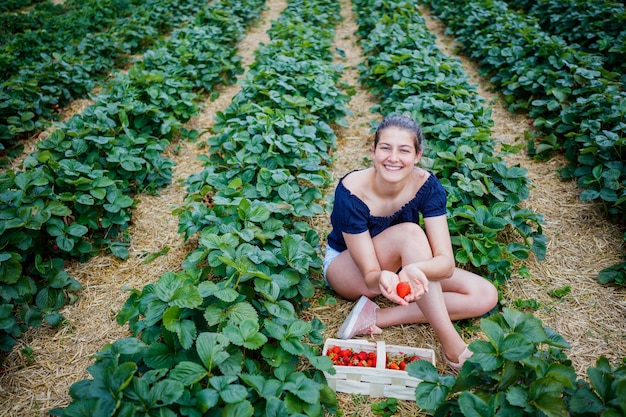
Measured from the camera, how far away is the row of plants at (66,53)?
4.38 meters

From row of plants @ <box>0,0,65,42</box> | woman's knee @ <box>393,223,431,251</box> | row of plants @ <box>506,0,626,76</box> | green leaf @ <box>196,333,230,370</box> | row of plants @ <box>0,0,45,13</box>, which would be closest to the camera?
green leaf @ <box>196,333,230,370</box>

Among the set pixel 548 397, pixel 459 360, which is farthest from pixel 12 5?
pixel 548 397

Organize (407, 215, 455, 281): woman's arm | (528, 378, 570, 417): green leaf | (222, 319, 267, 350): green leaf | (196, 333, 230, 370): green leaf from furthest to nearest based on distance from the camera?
(407, 215, 455, 281): woman's arm, (222, 319, 267, 350): green leaf, (196, 333, 230, 370): green leaf, (528, 378, 570, 417): green leaf

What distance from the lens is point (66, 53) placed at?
560 cm

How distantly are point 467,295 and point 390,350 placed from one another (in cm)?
55

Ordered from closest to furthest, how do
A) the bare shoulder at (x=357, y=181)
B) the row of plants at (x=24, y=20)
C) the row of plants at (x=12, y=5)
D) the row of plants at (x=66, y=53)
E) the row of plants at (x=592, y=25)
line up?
the bare shoulder at (x=357, y=181)
the row of plants at (x=66, y=53)
the row of plants at (x=592, y=25)
the row of plants at (x=24, y=20)
the row of plants at (x=12, y=5)

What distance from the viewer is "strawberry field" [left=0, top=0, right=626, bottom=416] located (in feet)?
5.39

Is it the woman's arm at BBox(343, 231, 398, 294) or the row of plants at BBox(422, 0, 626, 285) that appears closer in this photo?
the woman's arm at BBox(343, 231, 398, 294)

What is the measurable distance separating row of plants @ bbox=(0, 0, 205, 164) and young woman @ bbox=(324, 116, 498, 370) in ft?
11.7

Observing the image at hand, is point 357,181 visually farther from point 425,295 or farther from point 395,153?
point 425,295

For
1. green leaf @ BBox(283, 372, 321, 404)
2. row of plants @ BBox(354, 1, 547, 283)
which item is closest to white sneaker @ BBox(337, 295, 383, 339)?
green leaf @ BBox(283, 372, 321, 404)

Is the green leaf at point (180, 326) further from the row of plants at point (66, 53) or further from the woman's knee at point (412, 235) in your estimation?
the row of plants at point (66, 53)

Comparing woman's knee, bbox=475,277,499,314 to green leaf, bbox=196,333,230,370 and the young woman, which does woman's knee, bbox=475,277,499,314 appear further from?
green leaf, bbox=196,333,230,370

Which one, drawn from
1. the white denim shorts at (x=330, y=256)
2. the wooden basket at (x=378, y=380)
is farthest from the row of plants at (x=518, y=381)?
the white denim shorts at (x=330, y=256)
